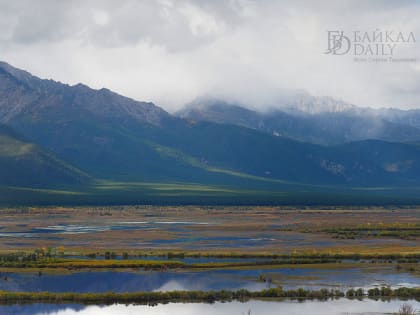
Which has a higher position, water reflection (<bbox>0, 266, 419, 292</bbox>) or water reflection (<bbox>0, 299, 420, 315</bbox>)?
water reflection (<bbox>0, 266, 419, 292</bbox>)

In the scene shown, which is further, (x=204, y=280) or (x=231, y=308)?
(x=204, y=280)

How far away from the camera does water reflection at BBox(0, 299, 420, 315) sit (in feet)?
243

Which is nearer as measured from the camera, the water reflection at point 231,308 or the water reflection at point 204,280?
the water reflection at point 231,308

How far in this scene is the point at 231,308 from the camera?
75.9 meters

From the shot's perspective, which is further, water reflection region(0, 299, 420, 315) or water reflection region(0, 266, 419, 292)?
water reflection region(0, 266, 419, 292)

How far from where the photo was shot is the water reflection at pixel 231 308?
243 ft

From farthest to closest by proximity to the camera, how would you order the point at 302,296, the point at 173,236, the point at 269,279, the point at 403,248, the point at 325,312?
the point at 173,236 → the point at 403,248 → the point at 269,279 → the point at 302,296 → the point at 325,312

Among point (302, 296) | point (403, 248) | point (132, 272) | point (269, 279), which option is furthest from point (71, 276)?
point (403, 248)

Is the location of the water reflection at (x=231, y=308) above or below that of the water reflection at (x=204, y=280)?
below

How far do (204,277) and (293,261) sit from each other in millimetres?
17556

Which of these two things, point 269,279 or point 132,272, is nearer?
point 269,279

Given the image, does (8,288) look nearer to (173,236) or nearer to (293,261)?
(293,261)

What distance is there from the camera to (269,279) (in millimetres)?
91188

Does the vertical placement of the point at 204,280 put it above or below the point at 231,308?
above
